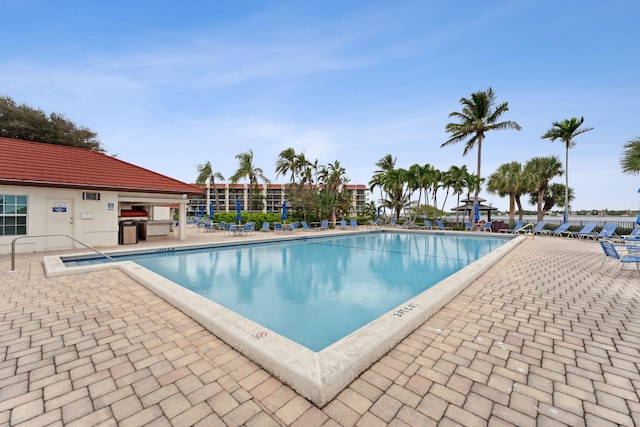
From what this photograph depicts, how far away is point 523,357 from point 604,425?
864mm

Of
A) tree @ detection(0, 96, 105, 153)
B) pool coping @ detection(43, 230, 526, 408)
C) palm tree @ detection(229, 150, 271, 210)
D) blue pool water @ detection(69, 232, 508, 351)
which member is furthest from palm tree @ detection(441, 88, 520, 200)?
tree @ detection(0, 96, 105, 153)

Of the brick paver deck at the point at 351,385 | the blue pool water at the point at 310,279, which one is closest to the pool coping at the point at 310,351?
the brick paver deck at the point at 351,385

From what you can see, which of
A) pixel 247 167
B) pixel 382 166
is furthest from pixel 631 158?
pixel 247 167

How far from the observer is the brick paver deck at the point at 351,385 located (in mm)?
1854

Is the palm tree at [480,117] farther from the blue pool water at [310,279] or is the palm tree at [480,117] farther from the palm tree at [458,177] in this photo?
the blue pool water at [310,279]

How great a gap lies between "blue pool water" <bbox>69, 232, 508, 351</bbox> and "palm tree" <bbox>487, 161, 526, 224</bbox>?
64.3 ft

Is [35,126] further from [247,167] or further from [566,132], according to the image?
[566,132]

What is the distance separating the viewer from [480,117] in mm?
22688

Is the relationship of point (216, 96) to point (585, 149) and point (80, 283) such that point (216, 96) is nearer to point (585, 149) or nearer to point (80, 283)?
point (80, 283)

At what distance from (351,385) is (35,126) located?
29.3 metres

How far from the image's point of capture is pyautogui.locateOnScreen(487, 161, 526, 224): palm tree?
87.4 feet

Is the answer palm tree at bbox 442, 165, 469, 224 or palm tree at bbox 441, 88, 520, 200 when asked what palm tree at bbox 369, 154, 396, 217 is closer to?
palm tree at bbox 442, 165, 469, 224

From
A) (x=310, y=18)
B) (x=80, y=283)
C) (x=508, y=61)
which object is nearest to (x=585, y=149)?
(x=508, y=61)

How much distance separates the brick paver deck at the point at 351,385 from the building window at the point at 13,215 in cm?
775
